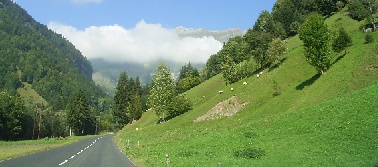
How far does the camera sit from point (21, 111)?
96.5 metres

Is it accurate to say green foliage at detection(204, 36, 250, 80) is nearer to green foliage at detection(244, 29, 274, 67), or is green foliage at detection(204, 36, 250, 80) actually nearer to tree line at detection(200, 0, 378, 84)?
tree line at detection(200, 0, 378, 84)

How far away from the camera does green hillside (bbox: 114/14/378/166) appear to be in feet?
82.6

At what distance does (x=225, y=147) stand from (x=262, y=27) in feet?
311

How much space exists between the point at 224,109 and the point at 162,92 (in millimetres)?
20929

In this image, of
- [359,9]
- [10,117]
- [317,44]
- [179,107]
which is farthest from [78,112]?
[359,9]

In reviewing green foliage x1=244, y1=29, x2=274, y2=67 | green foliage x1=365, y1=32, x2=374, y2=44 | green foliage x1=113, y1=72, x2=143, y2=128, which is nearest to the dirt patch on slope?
green foliage x1=244, y1=29, x2=274, y2=67

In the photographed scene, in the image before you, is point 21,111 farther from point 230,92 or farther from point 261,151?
point 261,151

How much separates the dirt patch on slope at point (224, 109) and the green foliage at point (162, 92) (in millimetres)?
14862

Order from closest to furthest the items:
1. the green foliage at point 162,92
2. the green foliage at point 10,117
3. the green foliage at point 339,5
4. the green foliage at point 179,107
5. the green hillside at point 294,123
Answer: the green hillside at point 294,123, the green foliage at point 179,107, the green foliage at point 162,92, the green foliage at point 10,117, the green foliage at point 339,5

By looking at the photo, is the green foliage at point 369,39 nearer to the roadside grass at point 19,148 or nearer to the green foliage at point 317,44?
the green foliage at point 317,44

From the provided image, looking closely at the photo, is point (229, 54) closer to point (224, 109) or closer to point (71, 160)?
point (224, 109)

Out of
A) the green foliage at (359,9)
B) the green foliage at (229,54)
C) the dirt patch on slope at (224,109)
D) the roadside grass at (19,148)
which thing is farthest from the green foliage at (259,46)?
the roadside grass at (19,148)

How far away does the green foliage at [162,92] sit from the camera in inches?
Result: 3206

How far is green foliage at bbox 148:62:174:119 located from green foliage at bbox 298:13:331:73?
37.3m
